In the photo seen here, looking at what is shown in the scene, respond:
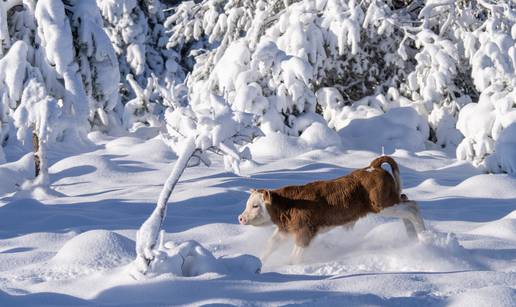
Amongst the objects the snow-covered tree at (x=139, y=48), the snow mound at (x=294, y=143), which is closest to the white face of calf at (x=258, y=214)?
the snow mound at (x=294, y=143)

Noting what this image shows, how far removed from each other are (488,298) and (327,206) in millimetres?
2024

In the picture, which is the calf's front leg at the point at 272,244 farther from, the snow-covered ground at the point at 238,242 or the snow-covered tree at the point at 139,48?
the snow-covered tree at the point at 139,48

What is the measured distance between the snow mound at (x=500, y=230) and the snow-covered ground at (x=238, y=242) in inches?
0.6

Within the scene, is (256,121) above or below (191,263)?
above

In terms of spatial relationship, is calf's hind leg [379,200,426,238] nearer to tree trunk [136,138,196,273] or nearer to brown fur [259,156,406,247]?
brown fur [259,156,406,247]

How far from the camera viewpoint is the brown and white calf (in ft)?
17.6

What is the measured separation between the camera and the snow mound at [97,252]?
16.1 feet

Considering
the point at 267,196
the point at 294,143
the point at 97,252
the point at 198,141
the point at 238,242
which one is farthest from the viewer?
the point at 294,143

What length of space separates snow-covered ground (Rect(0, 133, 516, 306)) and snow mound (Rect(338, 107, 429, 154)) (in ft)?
4.51

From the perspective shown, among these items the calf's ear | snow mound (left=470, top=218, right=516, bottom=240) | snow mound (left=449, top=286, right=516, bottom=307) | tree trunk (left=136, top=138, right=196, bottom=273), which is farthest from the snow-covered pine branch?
snow mound (left=470, top=218, right=516, bottom=240)

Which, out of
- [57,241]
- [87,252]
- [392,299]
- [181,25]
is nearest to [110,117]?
[181,25]

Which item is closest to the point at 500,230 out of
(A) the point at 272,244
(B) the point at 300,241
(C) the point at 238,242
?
(B) the point at 300,241

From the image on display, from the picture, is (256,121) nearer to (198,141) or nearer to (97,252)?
(198,141)

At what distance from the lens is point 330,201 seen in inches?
215
